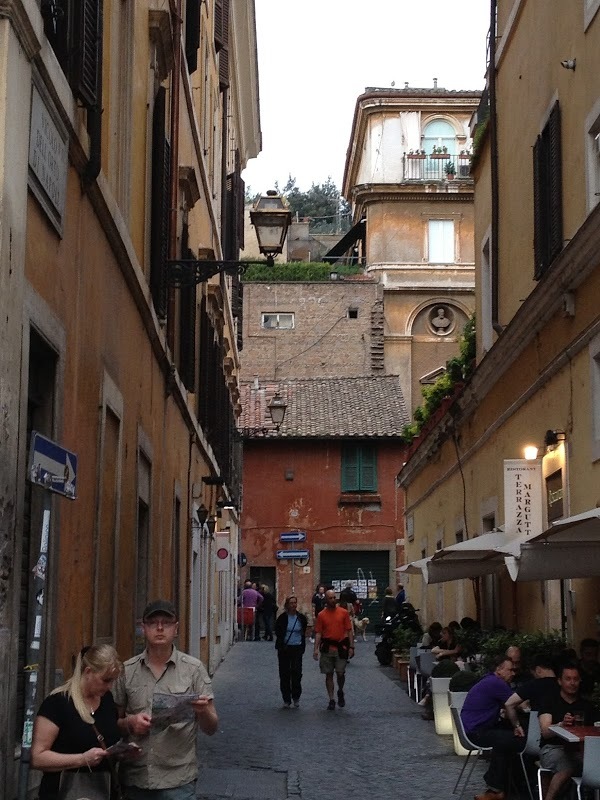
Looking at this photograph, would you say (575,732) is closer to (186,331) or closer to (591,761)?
(591,761)

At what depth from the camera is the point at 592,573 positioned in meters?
11.3

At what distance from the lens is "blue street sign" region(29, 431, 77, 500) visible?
235 inches

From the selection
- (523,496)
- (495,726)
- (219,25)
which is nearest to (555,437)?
(523,496)

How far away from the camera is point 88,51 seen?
364 inches

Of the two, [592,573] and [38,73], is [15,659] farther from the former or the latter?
[592,573]

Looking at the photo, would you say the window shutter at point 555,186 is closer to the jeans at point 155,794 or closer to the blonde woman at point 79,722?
the jeans at point 155,794

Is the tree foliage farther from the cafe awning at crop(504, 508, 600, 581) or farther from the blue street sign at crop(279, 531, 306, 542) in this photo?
the cafe awning at crop(504, 508, 600, 581)

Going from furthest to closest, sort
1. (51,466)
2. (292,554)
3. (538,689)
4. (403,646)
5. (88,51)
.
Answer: (292,554) < (403,646) < (538,689) < (88,51) < (51,466)

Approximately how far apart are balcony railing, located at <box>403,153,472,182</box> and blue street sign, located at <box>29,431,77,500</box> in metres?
49.0

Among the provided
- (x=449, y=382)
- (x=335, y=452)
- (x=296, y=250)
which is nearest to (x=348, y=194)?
(x=296, y=250)


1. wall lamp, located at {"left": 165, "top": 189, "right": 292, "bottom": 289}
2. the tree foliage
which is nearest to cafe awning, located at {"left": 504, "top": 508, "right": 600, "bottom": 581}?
wall lamp, located at {"left": 165, "top": 189, "right": 292, "bottom": 289}

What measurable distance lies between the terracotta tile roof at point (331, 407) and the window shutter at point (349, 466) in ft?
2.12

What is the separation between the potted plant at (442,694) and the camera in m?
15.9

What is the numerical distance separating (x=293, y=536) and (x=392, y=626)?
60.9 feet
